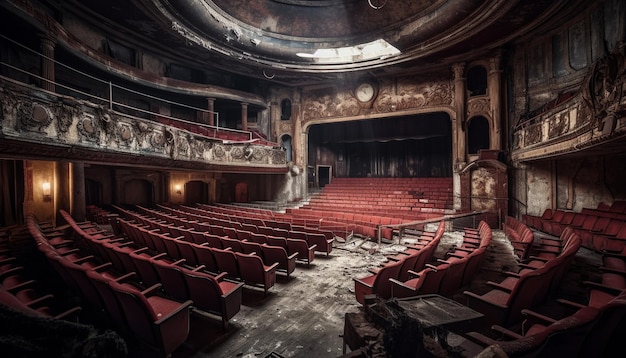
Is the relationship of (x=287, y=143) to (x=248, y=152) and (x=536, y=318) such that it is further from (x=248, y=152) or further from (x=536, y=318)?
(x=536, y=318)

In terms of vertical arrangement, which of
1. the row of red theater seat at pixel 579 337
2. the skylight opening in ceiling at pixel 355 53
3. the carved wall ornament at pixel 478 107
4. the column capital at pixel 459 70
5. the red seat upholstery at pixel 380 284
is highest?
the skylight opening in ceiling at pixel 355 53

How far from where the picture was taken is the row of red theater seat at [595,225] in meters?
4.54

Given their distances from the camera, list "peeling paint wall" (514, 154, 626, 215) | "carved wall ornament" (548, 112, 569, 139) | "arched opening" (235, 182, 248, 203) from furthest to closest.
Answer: "arched opening" (235, 182, 248, 203) → "peeling paint wall" (514, 154, 626, 215) → "carved wall ornament" (548, 112, 569, 139)

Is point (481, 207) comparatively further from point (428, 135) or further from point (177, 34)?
point (177, 34)

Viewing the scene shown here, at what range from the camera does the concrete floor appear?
238 centimetres

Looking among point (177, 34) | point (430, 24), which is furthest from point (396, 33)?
point (177, 34)

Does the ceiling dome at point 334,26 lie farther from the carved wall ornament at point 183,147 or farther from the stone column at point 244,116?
the carved wall ornament at point 183,147

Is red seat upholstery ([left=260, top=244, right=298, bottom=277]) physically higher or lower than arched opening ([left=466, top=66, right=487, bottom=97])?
lower

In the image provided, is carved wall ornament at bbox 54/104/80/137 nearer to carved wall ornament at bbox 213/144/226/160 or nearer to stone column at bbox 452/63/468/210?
carved wall ornament at bbox 213/144/226/160

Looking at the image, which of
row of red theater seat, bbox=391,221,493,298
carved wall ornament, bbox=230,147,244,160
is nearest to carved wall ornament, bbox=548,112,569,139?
row of red theater seat, bbox=391,221,493,298

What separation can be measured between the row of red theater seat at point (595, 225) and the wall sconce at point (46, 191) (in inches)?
496

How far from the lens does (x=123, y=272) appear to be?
383 centimetres

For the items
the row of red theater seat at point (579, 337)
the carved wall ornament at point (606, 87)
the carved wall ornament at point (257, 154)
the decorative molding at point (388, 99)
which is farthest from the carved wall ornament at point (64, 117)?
the decorative molding at point (388, 99)

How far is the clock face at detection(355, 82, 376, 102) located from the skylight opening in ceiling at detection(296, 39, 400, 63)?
4.23 ft
